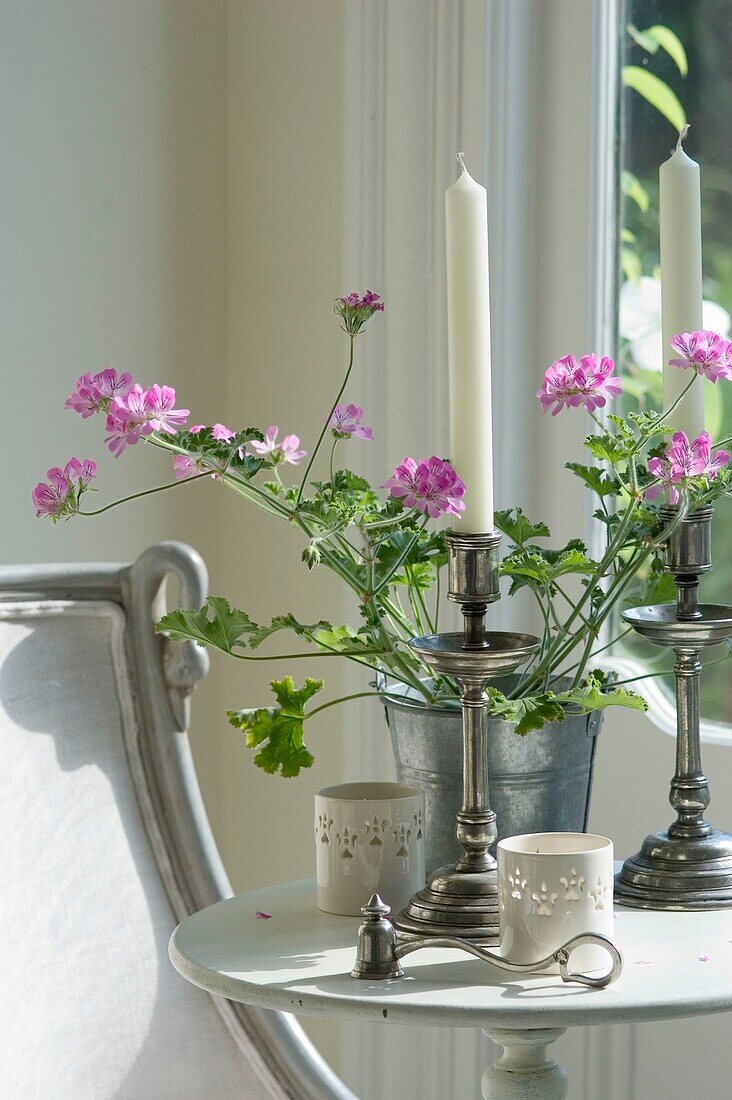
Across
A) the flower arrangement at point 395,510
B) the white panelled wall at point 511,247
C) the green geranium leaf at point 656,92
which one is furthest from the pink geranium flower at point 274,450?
the green geranium leaf at point 656,92

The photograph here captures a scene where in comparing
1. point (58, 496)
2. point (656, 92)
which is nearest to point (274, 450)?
point (58, 496)

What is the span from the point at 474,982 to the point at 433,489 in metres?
0.28

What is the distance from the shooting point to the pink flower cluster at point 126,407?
84 centimetres

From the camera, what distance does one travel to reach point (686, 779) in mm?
911

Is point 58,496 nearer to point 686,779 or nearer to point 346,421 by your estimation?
point 346,421

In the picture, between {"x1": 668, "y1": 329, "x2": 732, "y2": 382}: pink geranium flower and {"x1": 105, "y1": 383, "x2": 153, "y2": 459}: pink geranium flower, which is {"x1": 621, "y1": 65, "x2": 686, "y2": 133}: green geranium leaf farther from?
{"x1": 105, "y1": 383, "x2": 153, "y2": 459}: pink geranium flower

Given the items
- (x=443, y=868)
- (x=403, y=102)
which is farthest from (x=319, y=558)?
(x=403, y=102)

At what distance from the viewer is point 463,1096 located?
142 cm

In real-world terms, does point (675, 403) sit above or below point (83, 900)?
above

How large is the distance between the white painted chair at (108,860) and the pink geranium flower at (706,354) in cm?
49

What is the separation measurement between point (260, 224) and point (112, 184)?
0.61ft

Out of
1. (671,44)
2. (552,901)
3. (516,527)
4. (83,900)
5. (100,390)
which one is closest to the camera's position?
(552,901)

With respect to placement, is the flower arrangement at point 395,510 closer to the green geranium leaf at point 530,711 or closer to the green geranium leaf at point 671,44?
the green geranium leaf at point 530,711

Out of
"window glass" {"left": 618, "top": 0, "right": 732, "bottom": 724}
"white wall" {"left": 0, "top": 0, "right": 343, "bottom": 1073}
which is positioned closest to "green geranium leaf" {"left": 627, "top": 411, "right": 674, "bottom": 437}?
"window glass" {"left": 618, "top": 0, "right": 732, "bottom": 724}
